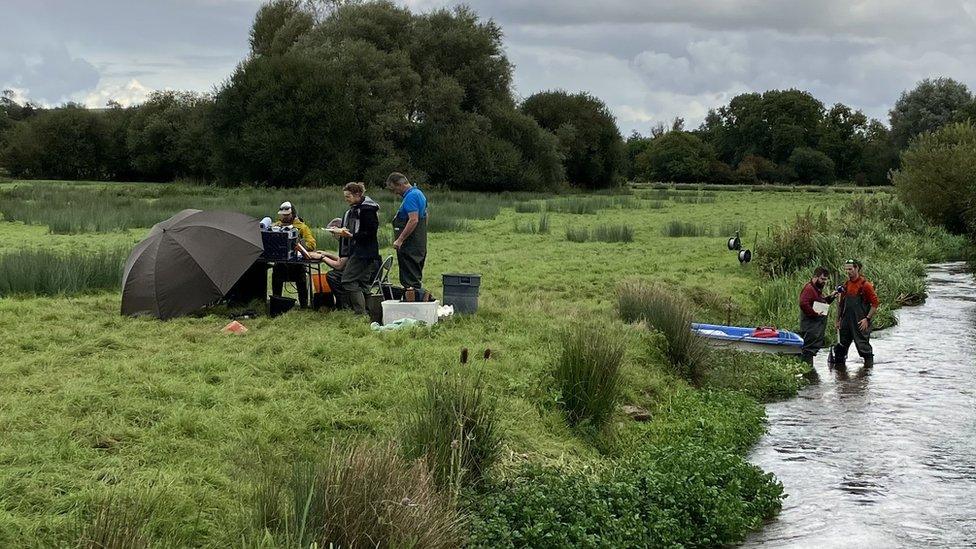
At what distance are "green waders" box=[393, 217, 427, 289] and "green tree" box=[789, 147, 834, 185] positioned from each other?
9607 cm

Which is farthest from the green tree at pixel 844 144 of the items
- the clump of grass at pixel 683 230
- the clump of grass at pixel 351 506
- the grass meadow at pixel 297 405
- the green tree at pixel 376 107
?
the clump of grass at pixel 351 506

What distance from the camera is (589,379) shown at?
10445mm

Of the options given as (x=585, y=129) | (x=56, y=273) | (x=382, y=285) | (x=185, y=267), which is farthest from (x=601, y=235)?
(x=585, y=129)

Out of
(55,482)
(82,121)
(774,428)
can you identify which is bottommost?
(774,428)

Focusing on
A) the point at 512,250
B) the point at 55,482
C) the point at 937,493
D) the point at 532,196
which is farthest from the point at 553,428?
the point at 532,196

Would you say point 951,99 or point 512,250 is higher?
point 951,99

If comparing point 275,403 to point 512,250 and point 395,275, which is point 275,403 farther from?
point 512,250

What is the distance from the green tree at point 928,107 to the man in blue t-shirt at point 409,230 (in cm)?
9233

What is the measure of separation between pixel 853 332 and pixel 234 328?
9358 millimetres

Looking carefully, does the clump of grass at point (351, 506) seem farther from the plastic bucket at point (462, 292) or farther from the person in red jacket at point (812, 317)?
the person in red jacket at point (812, 317)

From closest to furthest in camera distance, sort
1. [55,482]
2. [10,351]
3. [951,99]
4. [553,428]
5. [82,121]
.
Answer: [55,482] < [553,428] < [10,351] < [82,121] < [951,99]

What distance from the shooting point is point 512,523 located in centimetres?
735

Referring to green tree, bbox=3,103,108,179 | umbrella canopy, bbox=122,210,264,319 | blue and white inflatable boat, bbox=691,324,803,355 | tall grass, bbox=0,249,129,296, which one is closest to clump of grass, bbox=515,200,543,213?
tall grass, bbox=0,249,129,296

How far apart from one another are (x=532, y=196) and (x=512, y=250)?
104 feet
